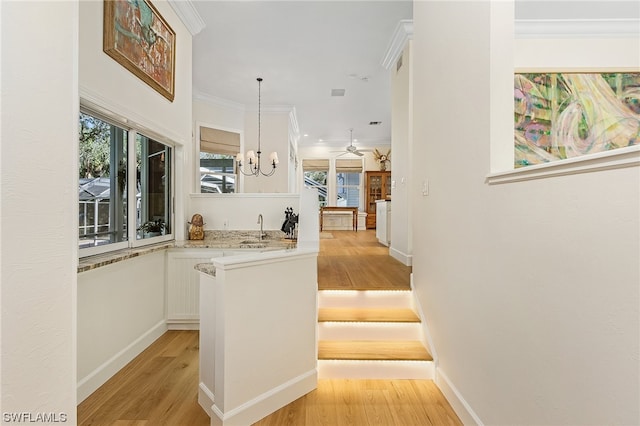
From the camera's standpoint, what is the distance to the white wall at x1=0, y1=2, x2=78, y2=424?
0.78m

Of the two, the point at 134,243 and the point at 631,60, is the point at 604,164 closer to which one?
the point at 134,243

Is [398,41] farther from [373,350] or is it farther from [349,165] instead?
[349,165]

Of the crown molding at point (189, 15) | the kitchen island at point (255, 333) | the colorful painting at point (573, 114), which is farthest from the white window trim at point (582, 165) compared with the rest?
the crown molding at point (189, 15)

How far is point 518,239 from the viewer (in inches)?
51.9

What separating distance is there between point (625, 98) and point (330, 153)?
311 inches

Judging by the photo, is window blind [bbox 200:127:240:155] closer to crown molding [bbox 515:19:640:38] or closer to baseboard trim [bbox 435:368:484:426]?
crown molding [bbox 515:19:640:38]

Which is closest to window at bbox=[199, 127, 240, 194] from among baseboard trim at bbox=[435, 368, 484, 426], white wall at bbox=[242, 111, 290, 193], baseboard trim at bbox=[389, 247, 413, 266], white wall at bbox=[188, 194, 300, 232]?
white wall at bbox=[242, 111, 290, 193]

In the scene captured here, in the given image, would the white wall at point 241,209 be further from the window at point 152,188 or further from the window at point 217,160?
the window at point 217,160

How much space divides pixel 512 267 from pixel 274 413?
5.19ft

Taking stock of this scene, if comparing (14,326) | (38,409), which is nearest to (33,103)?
(14,326)

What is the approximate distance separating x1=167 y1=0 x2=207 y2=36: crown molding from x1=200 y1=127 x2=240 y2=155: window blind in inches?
105

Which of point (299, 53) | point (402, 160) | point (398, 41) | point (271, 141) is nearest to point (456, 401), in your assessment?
point (402, 160)

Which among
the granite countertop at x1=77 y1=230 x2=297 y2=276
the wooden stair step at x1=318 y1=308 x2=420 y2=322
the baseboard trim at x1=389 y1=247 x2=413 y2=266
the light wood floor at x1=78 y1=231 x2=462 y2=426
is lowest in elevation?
the light wood floor at x1=78 y1=231 x2=462 y2=426

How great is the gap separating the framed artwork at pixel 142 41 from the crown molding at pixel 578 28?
3.54 m
